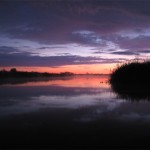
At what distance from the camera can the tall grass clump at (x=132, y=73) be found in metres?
21.2

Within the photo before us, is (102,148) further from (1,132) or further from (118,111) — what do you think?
(118,111)

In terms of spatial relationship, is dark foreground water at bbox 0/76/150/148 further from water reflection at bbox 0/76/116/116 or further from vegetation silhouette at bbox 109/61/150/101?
vegetation silhouette at bbox 109/61/150/101

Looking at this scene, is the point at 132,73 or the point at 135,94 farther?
the point at 132,73

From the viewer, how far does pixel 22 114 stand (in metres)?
8.57

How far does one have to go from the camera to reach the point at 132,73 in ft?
73.5

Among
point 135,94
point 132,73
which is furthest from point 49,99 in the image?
point 132,73

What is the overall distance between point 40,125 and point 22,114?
1.95m

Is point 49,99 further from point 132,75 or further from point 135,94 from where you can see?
point 132,75

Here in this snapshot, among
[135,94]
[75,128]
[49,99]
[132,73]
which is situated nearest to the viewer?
[75,128]

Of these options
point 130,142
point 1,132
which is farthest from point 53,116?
point 130,142

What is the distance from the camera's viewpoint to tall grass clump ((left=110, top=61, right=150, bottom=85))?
834 inches

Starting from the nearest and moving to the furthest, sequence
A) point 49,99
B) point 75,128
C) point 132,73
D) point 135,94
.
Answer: point 75,128 < point 49,99 < point 135,94 < point 132,73

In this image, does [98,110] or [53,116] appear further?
[98,110]

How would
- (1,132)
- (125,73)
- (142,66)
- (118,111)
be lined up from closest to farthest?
(1,132)
(118,111)
(142,66)
(125,73)
